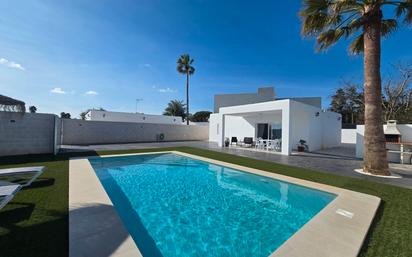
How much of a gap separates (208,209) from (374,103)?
7894 millimetres

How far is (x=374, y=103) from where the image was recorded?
294 inches

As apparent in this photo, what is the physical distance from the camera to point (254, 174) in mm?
7633

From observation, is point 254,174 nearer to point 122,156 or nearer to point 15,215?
point 15,215

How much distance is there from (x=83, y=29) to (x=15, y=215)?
31.2ft

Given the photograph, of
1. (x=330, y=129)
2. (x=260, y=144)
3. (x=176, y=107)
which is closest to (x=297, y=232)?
(x=260, y=144)

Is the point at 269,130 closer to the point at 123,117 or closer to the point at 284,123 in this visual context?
the point at 284,123

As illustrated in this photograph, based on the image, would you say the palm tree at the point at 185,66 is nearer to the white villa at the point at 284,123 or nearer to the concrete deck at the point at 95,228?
the white villa at the point at 284,123

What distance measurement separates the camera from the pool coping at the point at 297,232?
105 inches

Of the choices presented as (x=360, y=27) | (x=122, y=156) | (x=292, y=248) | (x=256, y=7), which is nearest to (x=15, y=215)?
(x=292, y=248)

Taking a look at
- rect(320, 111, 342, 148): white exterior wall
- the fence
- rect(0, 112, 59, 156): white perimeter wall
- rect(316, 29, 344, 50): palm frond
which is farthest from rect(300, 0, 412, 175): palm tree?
rect(0, 112, 59, 156): white perimeter wall

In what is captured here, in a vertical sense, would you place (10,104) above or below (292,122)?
below

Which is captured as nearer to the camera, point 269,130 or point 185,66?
point 269,130

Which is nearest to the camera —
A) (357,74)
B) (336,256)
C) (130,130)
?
(336,256)

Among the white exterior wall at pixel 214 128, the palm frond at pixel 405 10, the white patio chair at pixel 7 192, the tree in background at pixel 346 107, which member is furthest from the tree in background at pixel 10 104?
the tree in background at pixel 346 107
